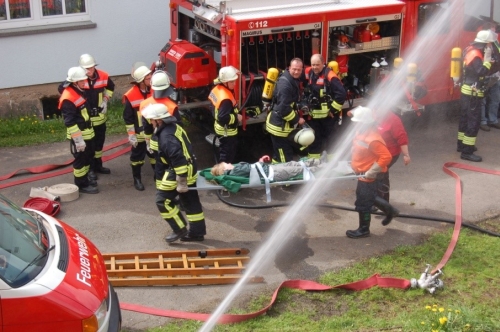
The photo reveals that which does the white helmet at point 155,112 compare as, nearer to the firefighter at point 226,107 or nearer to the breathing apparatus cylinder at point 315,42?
the firefighter at point 226,107

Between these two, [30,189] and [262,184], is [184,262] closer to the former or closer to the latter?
[262,184]

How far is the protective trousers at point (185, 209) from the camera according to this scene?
7.96 meters

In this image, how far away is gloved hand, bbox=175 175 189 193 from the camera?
7746 mm

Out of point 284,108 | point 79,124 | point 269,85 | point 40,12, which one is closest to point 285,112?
point 284,108

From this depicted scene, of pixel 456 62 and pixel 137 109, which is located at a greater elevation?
pixel 456 62

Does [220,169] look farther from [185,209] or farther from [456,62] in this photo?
[456,62]

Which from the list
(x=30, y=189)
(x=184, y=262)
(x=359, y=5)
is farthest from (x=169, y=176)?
(x=359, y=5)

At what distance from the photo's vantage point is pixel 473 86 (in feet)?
34.3

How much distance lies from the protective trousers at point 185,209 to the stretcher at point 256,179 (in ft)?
0.67

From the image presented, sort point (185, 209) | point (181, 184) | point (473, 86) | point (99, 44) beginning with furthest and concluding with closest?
point (99, 44), point (473, 86), point (185, 209), point (181, 184)

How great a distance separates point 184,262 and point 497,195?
14.6ft

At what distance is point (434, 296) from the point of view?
23.8 feet

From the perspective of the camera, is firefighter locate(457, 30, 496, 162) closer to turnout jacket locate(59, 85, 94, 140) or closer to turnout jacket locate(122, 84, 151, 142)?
turnout jacket locate(122, 84, 151, 142)

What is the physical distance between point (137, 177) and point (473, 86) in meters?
4.94
